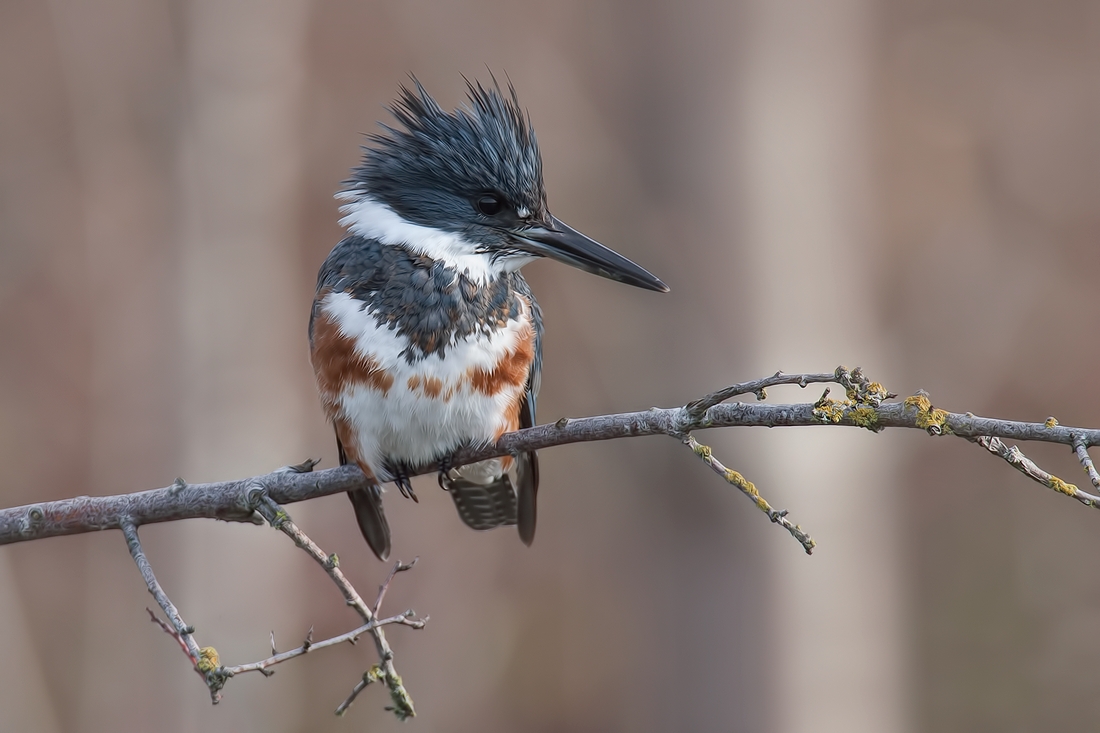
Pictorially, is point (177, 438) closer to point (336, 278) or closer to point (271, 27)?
point (271, 27)

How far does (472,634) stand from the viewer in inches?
187

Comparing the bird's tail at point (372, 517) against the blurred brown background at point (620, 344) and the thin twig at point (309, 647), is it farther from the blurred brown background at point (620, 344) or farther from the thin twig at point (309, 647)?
the blurred brown background at point (620, 344)

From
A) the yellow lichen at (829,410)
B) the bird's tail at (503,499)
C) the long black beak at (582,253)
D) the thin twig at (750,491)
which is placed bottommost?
the bird's tail at (503,499)

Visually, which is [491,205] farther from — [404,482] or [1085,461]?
[1085,461]

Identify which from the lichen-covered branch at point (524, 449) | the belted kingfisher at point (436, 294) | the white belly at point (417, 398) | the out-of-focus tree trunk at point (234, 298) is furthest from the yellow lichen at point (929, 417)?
the out-of-focus tree trunk at point (234, 298)

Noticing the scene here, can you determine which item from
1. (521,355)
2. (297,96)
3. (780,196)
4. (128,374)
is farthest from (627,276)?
(128,374)

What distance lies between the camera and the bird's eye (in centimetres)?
217

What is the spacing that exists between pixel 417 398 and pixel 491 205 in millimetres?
498

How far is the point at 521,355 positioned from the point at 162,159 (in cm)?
323

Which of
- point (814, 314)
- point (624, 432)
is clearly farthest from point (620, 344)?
point (624, 432)

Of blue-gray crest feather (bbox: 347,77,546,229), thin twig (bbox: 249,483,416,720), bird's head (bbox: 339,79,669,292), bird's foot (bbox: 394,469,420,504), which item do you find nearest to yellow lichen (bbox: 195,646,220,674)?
thin twig (bbox: 249,483,416,720)

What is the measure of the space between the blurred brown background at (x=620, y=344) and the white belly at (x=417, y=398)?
157cm

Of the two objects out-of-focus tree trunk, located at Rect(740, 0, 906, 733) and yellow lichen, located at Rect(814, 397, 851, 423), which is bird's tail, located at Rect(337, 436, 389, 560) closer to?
yellow lichen, located at Rect(814, 397, 851, 423)

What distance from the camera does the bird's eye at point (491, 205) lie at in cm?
217
